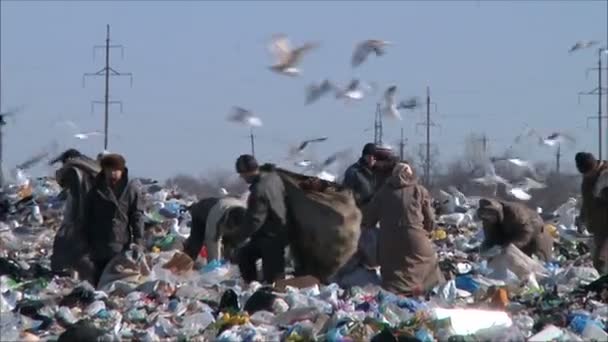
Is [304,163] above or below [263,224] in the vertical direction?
below

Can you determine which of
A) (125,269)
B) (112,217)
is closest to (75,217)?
(112,217)

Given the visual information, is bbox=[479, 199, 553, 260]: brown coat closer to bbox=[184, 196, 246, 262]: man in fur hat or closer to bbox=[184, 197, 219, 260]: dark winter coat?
bbox=[184, 196, 246, 262]: man in fur hat

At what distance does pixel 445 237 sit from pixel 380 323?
28.1ft

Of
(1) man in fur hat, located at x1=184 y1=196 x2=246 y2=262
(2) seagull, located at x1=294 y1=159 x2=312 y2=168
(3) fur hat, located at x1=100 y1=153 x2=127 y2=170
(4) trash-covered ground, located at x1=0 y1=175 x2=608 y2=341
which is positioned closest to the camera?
(4) trash-covered ground, located at x1=0 y1=175 x2=608 y2=341

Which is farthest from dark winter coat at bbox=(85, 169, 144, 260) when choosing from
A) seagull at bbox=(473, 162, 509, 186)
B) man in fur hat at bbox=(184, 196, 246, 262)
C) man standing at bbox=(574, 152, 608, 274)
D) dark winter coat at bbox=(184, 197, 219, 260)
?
seagull at bbox=(473, 162, 509, 186)

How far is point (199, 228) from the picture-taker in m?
13.6

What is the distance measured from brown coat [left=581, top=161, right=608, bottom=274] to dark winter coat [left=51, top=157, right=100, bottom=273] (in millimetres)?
3957

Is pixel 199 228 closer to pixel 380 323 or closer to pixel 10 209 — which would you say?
pixel 380 323

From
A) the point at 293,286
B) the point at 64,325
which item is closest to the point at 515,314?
the point at 293,286

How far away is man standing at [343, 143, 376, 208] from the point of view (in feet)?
42.8

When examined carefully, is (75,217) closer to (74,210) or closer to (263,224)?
(74,210)

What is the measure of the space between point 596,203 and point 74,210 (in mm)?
4196

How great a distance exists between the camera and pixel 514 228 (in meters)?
13.4

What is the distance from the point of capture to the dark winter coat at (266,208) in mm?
11805
